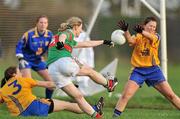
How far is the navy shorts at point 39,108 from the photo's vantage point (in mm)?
11367

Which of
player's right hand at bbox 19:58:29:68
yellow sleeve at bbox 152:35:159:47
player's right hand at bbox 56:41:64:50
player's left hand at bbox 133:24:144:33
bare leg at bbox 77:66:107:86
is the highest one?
player's left hand at bbox 133:24:144:33

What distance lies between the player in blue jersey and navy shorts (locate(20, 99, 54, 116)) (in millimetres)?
2939

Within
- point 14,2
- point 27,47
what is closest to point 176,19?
point 14,2

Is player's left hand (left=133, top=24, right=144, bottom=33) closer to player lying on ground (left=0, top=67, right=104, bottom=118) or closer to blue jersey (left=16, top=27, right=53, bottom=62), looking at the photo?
player lying on ground (left=0, top=67, right=104, bottom=118)

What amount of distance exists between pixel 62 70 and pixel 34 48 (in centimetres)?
401

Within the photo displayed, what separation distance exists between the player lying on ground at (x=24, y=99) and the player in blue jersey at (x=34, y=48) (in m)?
2.89

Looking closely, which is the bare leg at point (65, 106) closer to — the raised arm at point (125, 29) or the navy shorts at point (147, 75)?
the navy shorts at point (147, 75)

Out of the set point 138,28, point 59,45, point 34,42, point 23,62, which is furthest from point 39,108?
point 34,42

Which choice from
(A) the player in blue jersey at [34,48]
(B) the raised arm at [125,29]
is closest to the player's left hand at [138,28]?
(B) the raised arm at [125,29]

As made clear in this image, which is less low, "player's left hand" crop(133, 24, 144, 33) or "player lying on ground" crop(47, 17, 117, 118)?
"player's left hand" crop(133, 24, 144, 33)

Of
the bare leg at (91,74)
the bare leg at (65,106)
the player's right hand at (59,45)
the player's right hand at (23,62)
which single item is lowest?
the bare leg at (65,106)

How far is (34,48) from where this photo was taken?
1453 cm

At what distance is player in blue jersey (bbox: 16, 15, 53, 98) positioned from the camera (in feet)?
47.0

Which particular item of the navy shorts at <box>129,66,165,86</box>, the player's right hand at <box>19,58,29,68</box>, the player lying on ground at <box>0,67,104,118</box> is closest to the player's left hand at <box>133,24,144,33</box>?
the navy shorts at <box>129,66,165,86</box>
